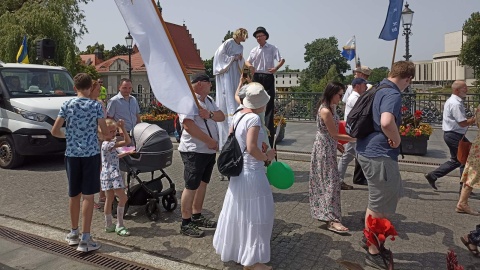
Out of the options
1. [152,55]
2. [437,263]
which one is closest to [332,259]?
[437,263]

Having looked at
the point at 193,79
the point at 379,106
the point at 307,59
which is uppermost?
the point at 307,59

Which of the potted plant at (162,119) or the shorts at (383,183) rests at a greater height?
the potted plant at (162,119)

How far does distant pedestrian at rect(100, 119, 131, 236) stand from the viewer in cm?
495

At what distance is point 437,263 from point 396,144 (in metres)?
1.33

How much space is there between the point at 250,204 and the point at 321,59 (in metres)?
96.2

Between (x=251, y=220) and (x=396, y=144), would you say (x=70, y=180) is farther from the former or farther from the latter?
(x=396, y=144)

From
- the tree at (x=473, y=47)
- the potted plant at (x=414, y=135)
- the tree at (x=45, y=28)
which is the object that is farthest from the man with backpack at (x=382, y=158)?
the tree at (x=473, y=47)

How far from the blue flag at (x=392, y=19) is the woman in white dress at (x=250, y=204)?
17.7 feet

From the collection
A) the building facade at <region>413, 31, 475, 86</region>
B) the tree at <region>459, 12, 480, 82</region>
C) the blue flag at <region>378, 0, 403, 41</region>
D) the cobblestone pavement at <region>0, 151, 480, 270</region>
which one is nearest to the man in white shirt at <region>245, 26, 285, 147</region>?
the cobblestone pavement at <region>0, 151, 480, 270</region>

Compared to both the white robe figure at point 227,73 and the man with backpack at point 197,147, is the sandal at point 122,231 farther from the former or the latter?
the white robe figure at point 227,73

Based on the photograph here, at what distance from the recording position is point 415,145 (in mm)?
9172

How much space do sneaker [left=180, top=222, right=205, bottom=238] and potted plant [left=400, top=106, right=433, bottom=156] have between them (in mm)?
6006

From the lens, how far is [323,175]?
16.5ft

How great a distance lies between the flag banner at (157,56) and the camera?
12.8 feet
